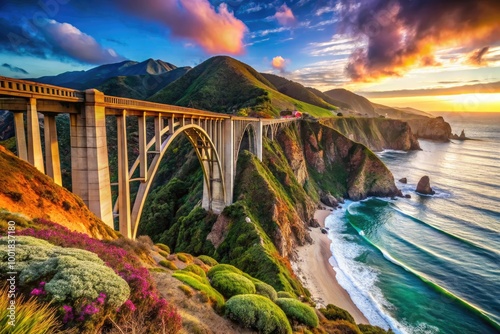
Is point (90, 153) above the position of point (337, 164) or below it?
above

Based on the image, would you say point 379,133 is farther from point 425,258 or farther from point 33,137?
point 33,137

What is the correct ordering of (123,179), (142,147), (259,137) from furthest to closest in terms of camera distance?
(259,137)
(142,147)
(123,179)

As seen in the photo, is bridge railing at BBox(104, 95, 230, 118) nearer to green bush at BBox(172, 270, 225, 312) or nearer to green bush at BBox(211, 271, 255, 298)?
green bush at BBox(172, 270, 225, 312)

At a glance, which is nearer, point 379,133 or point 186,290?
point 186,290

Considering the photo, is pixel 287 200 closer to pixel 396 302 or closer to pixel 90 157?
pixel 396 302

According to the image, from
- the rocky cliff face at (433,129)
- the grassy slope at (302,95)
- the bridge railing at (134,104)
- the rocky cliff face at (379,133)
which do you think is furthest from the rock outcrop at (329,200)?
the rocky cliff face at (433,129)

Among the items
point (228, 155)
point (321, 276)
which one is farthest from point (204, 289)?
point (321, 276)

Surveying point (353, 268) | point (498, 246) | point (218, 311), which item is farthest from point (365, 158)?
point (218, 311)
